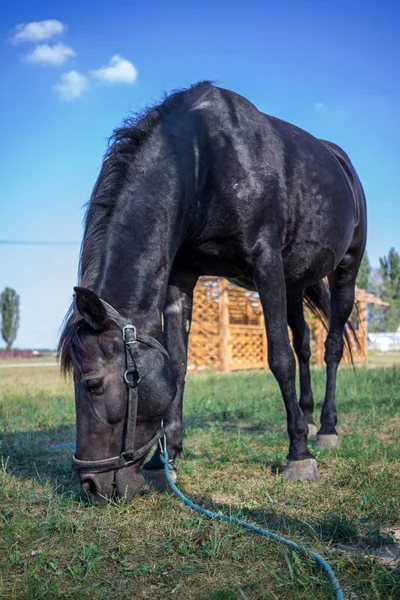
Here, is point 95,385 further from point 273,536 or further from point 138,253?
point 273,536

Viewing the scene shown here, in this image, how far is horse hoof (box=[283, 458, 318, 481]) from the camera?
318 cm

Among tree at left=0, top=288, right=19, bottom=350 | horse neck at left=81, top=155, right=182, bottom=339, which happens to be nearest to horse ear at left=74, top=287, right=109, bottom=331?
horse neck at left=81, top=155, right=182, bottom=339

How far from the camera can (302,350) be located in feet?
16.8

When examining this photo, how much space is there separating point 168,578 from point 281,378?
1.70 m

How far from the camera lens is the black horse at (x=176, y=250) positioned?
2527 millimetres

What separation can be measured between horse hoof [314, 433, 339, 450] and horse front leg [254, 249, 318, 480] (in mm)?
919

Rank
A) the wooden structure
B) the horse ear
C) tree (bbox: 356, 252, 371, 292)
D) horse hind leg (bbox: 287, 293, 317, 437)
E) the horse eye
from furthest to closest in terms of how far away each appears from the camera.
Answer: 1. tree (bbox: 356, 252, 371, 292)
2. the wooden structure
3. horse hind leg (bbox: 287, 293, 317, 437)
4. the horse eye
5. the horse ear

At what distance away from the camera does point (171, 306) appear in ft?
11.5

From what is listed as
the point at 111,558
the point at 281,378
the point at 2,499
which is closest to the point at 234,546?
the point at 111,558

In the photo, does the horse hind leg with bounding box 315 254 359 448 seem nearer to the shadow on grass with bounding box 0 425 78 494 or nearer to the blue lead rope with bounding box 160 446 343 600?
the shadow on grass with bounding box 0 425 78 494

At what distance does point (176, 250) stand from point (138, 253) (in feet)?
1.19

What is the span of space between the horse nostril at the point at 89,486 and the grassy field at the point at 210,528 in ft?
0.28

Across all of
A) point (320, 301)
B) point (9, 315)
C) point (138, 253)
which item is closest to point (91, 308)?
point (138, 253)

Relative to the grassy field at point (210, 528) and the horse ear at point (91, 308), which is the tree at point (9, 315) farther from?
the horse ear at point (91, 308)
